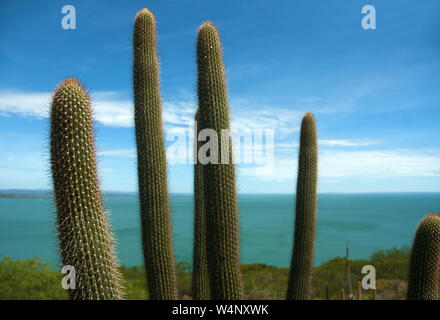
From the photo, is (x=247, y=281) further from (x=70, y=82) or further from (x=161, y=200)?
(x=70, y=82)

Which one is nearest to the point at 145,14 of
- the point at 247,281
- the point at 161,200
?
the point at 161,200

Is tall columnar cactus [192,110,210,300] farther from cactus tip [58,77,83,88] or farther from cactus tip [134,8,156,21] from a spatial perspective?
cactus tip [58,77,83,88]

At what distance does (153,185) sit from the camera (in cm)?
521

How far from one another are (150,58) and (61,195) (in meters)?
3.10

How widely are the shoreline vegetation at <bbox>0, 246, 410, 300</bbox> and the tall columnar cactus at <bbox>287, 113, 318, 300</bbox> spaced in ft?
13.6

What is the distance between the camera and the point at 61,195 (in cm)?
294

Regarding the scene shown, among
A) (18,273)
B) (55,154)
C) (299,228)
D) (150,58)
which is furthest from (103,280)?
(18,273)

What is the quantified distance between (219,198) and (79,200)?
1734mm

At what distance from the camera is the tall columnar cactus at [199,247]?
5.93 m

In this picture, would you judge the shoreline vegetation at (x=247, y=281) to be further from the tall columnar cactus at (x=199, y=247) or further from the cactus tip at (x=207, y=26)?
the cactus tip at (x=207, y=26)

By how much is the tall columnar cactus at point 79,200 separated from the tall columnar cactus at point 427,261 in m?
3.66

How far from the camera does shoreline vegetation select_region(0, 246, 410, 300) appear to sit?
1072cm

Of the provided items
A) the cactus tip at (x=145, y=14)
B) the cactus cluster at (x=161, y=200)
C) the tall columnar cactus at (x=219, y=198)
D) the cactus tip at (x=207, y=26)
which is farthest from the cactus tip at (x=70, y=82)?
the cactus tip at (x=145, y=14)

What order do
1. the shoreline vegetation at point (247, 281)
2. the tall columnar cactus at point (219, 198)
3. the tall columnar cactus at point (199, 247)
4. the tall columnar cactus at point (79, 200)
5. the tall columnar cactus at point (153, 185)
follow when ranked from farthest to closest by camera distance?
1. the shoreline vegetation at point (247, 281)
2. the tall columnar cactus at point (199, 247)
3. the tall columnar cactus at point (153, 185)
4. the tall columnar cactus at point (219, 198)
5. the tall columnar cactus at point (79, 200)
